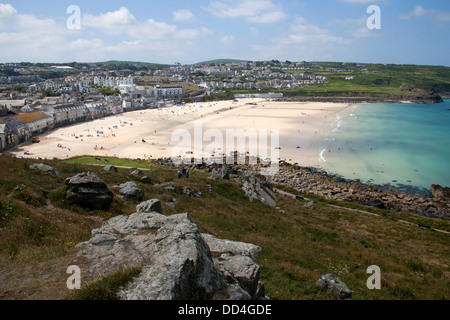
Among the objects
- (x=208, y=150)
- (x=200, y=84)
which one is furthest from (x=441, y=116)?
(x=200, y=84)

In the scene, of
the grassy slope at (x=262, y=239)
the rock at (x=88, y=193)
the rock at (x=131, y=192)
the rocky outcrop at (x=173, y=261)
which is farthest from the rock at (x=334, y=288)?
the rock at (x=131, y=192)

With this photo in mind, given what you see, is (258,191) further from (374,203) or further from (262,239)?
(374,203)

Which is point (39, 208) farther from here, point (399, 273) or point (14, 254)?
point (399, 273)

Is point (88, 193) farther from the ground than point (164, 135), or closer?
farther from the ground

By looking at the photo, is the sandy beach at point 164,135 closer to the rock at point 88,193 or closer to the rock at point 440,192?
the rock at point 440,192

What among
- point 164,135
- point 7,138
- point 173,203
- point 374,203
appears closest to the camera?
point 173,203

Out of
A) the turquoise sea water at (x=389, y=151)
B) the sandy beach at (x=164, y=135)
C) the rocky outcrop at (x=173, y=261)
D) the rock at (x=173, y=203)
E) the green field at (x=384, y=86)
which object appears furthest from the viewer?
the green field at (x=384, y=86)

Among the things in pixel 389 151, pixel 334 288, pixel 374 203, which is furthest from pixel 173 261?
pixel 389 151
